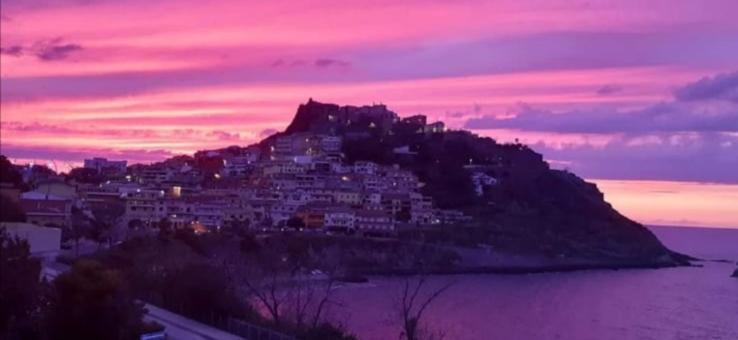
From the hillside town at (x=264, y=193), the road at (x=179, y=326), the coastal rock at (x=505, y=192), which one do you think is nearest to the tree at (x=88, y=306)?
the road at (x=179, y=326)

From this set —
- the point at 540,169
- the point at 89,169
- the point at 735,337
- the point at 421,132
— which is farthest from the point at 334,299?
the point at 421,132

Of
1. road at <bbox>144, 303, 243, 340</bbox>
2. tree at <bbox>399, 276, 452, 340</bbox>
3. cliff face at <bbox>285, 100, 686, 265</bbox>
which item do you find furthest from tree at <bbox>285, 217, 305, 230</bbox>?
road at <bbox>144, 303, 243, 340</bbox>

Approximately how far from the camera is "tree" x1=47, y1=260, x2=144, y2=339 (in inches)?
352

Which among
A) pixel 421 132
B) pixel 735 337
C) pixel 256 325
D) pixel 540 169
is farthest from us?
pixel 421 132

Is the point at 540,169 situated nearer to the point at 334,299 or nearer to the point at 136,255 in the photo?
the point at 334,299

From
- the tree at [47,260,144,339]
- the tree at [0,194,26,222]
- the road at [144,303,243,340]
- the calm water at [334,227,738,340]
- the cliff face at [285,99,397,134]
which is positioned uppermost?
the cliff face at [285,99,397,134]

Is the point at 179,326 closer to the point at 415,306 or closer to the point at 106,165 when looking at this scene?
the point at 415,306

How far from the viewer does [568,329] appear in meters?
28.3

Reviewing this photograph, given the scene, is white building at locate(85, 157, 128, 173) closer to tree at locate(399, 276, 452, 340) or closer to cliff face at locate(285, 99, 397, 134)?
cliff face at locate(285, 99, 397, 134)

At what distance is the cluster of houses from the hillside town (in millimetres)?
51

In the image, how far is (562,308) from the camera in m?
33.2

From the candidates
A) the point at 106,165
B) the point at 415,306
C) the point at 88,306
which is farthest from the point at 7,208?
the point at 106,165

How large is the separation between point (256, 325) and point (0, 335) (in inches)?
214

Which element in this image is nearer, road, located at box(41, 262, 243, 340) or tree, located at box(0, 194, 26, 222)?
tree, located at box(0, 194, 26, 222)
